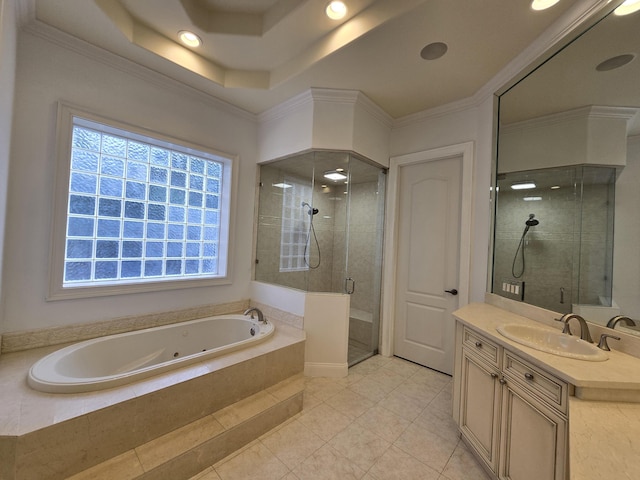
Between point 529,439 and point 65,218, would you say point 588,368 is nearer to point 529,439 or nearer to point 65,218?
point 529,439

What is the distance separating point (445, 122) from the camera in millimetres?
2729

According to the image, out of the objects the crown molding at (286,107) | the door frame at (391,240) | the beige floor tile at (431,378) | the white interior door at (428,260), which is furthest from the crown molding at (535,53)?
the beige floor tile at (431,378)

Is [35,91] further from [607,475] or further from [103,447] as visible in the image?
[607,475]

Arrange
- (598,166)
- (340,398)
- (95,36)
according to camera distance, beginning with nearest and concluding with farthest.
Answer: (598,166)
(95,36)
(340,398)

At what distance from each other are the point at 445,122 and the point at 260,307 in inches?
112

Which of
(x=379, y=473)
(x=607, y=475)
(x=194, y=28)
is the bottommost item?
(x=379, y=473)

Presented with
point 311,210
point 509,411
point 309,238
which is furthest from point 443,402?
point 311,210

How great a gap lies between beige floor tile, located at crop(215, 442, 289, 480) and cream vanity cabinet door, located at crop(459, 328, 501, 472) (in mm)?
1165

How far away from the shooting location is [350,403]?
2.20 metres

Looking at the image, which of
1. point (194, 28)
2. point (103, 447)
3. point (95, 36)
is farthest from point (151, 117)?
point (103, 447)

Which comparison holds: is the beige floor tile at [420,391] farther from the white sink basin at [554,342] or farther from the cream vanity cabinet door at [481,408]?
the white sink basin at [554,342]

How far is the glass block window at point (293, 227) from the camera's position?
10.5ft

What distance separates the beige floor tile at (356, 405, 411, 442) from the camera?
186 cm

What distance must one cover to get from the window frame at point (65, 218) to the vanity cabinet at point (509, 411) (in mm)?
2451
